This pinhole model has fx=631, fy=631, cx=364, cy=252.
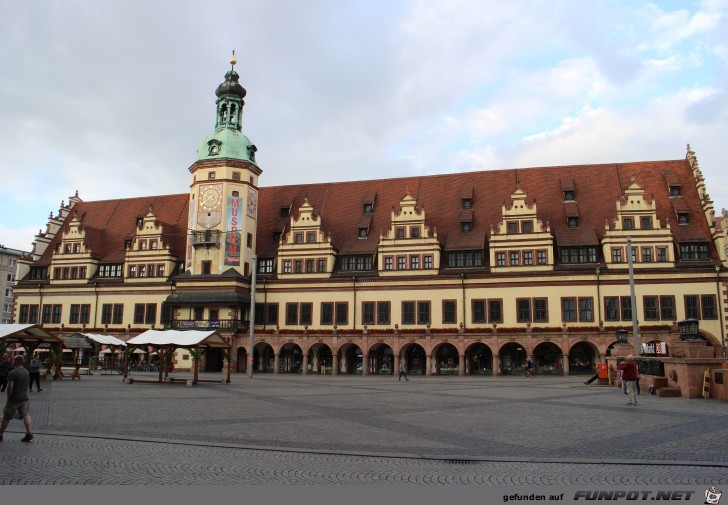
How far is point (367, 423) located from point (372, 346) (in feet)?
121

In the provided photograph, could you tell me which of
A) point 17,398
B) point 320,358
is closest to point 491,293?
point 320,358

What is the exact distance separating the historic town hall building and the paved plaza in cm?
2835

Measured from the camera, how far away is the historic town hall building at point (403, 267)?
50969 millimetres

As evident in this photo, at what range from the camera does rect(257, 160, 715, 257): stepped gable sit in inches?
2152

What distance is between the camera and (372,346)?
54188mm

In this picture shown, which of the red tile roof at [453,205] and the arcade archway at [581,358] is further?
the red tile roof at [453,205]

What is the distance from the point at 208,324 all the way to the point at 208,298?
2.38m

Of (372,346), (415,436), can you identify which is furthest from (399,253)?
(415,436)

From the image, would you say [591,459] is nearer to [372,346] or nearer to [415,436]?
[415,436]

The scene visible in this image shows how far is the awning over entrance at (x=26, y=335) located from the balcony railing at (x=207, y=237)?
23824 millimetres

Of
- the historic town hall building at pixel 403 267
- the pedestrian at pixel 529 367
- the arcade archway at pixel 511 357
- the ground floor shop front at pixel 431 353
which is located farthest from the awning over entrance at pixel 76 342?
the pedestrian at pixel 529 367

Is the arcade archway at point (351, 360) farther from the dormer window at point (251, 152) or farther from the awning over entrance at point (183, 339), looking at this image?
the dormer window at point (251, 152)

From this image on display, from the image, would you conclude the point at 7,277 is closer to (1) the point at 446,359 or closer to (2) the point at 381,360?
(2) the point at 381,360

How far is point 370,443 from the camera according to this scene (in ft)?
45.9
